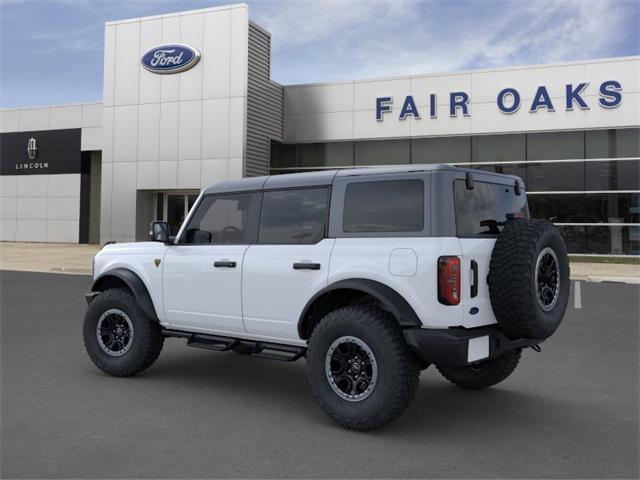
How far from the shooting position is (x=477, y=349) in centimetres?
427

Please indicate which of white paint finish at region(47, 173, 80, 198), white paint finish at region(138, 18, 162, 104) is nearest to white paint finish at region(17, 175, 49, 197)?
white paint finish at region(47, 173, 80, 198)

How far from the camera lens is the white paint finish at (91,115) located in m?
32.0

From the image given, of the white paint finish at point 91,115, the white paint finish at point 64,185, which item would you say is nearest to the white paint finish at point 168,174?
the white paint finish at point 91,115

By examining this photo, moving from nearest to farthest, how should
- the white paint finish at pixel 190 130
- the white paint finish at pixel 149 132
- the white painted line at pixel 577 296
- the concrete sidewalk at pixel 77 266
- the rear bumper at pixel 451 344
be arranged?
the rear bumper at pixel 451 344, the white painted line at pixel 577 296, the concrete sidewalk at pixel 77 266, the white paint finish at pixel 190 130, the white paint finish at pixel 149 132

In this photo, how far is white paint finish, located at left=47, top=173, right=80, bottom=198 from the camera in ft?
109

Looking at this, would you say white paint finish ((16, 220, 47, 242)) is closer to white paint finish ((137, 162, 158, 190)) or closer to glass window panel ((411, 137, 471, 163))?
white paint finish ((137, 162, 158, 190))

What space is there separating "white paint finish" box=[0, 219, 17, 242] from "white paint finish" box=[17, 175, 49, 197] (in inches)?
65.7

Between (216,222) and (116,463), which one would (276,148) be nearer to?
(216,222)

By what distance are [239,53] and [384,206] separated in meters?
20.6

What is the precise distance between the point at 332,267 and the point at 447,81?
69.1 feet

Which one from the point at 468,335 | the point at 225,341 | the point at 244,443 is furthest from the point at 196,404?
the point at 468,335

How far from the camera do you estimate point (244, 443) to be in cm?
414

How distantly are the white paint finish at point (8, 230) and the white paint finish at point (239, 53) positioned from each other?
18.0 meters

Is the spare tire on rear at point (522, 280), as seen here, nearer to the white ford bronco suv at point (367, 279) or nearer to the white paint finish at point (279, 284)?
the white ford bronco suv at point (367, 279)
